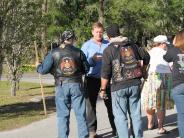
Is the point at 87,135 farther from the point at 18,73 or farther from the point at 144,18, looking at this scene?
the point at 144,18

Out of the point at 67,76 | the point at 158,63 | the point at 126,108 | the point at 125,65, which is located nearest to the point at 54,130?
the point at 158,63

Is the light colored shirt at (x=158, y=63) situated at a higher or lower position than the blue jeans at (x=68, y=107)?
higher

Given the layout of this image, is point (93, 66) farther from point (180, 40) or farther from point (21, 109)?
point (21, 109)

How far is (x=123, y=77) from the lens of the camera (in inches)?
308

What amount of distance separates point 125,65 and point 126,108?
2.12 ft

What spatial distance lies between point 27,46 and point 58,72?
423 inches

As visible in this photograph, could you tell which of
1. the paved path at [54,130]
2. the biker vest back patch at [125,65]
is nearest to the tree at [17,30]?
the paved path at [54,130]

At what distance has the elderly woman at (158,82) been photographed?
31.5ft

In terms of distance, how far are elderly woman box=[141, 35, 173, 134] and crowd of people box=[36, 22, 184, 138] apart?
930mm

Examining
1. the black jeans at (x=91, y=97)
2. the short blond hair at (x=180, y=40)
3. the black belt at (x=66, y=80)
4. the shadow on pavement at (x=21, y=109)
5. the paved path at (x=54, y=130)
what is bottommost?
the shadow on pavement at (x=21, y=109)

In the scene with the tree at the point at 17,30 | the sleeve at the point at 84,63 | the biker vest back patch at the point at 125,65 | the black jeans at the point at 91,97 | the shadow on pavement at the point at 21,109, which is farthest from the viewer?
the tree at the point at 17,30

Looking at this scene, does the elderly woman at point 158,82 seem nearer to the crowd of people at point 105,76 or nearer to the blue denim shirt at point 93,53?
the crowd of people at point 105,76

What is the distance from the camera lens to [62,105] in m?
8.26

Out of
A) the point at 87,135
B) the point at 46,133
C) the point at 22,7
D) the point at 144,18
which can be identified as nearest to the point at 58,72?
the point at 87,135
